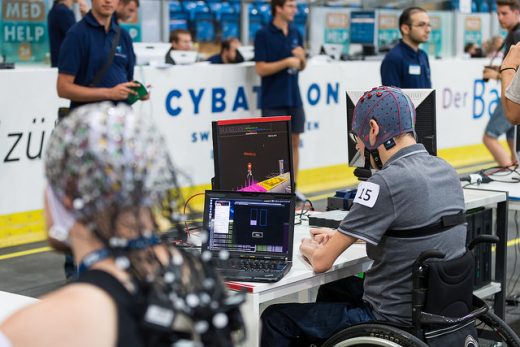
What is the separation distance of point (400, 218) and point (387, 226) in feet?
0.17

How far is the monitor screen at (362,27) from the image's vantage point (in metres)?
12.8

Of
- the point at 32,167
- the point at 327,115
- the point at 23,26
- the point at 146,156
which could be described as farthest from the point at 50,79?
the point at 146,156

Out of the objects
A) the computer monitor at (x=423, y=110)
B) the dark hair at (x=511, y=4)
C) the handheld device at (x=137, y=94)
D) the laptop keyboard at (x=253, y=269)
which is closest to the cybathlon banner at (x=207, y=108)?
the handheld device at (x=137, y=94)

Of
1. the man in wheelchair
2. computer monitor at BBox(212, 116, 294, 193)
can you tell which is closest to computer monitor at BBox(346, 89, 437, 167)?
computer monitor at BBox(212, 116, 294, 193)

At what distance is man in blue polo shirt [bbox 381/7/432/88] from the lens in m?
7.48

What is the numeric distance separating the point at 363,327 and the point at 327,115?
659 cm

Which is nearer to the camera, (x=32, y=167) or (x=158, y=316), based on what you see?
(x=158, y=316)

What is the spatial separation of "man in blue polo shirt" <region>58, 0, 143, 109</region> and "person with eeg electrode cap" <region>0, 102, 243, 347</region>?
406 cm

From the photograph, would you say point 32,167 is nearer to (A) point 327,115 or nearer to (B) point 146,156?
(A) point 327,115

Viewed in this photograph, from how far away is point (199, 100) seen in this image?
27.7ft

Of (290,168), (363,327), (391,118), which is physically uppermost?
(391,118)

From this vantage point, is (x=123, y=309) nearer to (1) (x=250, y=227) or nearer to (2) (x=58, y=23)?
(1) (x=250, y=227)

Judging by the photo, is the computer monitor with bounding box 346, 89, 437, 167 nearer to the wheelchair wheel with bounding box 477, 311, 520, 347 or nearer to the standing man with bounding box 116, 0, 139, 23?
the wheelchair wheel with bounding box 477, 311, 520, 347

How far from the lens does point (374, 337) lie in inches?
125
